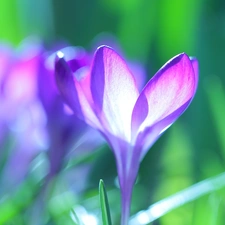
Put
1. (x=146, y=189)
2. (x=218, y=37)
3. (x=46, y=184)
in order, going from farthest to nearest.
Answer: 1. (x=218, y=37)
2. (x=146, y=189)
3. (x=46, y=184)

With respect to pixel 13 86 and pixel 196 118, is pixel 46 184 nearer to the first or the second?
pixel 13 86

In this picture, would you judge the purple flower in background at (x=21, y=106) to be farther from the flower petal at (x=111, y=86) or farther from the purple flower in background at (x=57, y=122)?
the flower petal at (x=111, y=86)

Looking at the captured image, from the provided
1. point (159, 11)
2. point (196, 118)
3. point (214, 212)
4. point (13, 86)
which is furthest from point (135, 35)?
point (214, 212)

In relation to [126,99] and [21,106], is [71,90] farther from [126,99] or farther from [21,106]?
[21,106]

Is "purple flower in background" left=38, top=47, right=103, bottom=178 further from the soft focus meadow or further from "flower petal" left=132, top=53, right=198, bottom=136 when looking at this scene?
"flower petal" left=132, top=53, right=198, bottom=136

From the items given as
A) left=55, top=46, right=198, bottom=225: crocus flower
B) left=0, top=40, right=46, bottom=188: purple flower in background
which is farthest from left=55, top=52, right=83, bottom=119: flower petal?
left=0, top=40, right=46, bottom=188: purple flower in background

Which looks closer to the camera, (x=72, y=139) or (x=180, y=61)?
(x=180, y=61)

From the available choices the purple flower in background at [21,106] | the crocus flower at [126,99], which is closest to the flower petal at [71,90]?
the crocus flower at [126,99]
